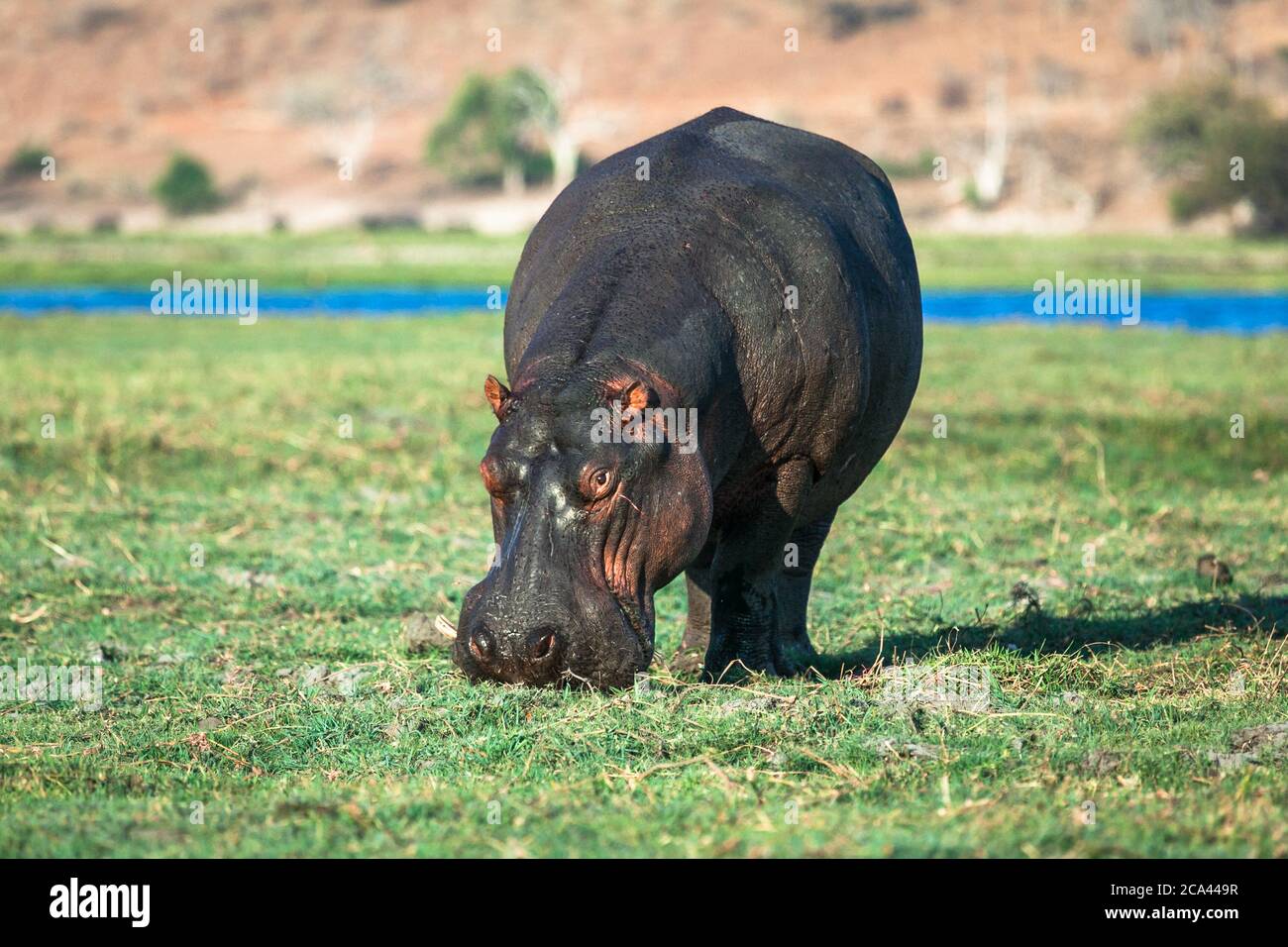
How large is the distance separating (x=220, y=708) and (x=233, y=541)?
12.2 ft

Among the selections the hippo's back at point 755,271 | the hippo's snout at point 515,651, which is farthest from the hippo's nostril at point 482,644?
the hippo's back at point 755,271

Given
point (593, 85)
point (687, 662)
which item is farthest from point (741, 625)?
point (593, 85)

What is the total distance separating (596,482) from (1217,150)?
47257 millimetres

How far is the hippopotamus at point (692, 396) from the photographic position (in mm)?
5246

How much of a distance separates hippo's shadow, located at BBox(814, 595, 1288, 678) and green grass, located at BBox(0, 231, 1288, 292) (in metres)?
25.4

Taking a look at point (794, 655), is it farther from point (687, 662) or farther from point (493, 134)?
point (493, 134)

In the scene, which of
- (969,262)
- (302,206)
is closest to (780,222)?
(969,262)

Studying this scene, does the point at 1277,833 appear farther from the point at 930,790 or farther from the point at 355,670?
the point at 355,670

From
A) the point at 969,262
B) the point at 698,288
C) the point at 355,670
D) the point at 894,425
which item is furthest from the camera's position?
the point at 969,262

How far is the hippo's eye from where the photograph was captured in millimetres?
5207

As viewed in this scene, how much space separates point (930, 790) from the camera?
16.3 feet

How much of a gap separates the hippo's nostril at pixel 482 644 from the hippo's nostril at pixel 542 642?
120 mm

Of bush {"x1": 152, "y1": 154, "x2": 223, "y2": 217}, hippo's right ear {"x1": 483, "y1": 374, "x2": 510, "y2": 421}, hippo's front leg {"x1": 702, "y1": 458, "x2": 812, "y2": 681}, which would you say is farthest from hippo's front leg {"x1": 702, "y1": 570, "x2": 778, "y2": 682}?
bush {"x1": 152, "y1": 154, "x2": 223, "y2": 217}
